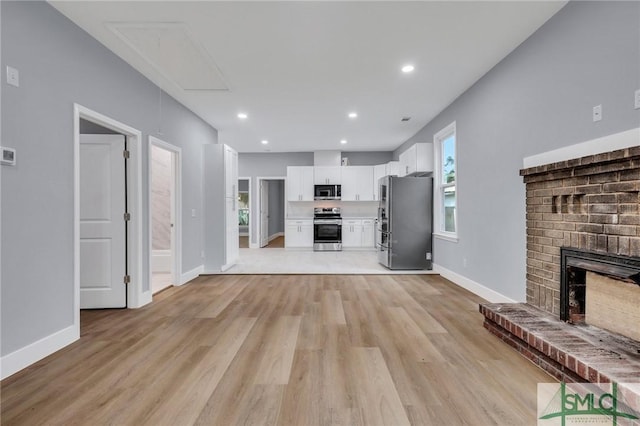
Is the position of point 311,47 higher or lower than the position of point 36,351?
higher

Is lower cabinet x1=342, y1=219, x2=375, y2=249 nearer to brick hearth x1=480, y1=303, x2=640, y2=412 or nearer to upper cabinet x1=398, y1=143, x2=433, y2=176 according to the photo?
upper cabinet x1=398, y1=143, x2=433, y2=176

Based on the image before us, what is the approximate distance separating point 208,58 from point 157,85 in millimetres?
1117

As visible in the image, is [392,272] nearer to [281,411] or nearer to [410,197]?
[410,197]

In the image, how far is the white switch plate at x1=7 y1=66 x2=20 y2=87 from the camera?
6.69 feet

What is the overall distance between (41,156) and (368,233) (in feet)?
21.6

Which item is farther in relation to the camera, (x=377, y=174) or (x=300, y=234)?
(x=300, y=234)

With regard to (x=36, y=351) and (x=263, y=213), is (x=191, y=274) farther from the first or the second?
(x=263, y=213)

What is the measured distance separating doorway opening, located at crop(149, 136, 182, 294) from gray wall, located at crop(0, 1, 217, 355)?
1528 millimetres

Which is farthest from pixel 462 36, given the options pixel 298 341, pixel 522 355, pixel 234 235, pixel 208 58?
pixel 234 235

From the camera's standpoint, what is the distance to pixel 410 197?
5.30 meters

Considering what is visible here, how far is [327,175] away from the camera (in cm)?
786

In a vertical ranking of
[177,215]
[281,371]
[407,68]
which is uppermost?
[407,68]

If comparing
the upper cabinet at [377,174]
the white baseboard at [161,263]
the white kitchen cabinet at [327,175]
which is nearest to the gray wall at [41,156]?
the white baseboard at [161,263]

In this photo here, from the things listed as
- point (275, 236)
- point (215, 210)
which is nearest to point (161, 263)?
point (215, 210)
